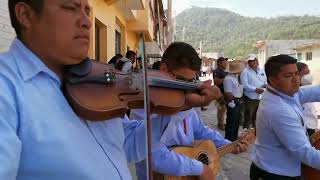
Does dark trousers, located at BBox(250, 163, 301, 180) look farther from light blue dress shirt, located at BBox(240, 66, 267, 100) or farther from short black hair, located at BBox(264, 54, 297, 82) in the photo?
light blue dress shirt, located at BBox(240, 66, 267, 100)

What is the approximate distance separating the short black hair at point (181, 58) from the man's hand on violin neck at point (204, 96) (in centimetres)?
94

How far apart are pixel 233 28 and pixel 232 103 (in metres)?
133

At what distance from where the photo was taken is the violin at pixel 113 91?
1405 mm

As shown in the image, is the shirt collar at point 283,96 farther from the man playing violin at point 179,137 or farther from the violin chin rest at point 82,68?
the violin chin rest at point 82,68

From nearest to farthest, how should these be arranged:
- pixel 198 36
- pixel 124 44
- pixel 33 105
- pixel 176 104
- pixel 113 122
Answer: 1. pixel 33 105
2. pixel 113 122
3. pixel 176 104
4. pixel 124 44
5. pixel 198 36

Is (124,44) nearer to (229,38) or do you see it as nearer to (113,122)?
(113,122)

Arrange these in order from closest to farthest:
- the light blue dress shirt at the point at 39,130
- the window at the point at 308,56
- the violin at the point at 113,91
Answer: the light blue dress shirt at the point at 39,130 → the violin at the point at 113,91 → the window at the point at 308,56

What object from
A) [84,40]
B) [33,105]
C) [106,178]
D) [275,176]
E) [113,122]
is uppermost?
[84,40]

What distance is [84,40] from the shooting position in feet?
4.66

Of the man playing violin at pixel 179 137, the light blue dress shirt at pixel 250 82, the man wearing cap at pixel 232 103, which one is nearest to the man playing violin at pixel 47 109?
the man playing violin at pixel 179 137

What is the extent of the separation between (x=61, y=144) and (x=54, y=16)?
406mm

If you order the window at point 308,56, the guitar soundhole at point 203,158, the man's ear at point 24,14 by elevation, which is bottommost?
the guitar soundhole at point 203,158

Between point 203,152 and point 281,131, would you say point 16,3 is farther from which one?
point 203,152

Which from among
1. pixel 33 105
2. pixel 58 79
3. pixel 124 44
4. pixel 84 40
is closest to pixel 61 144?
pixel 33 105
